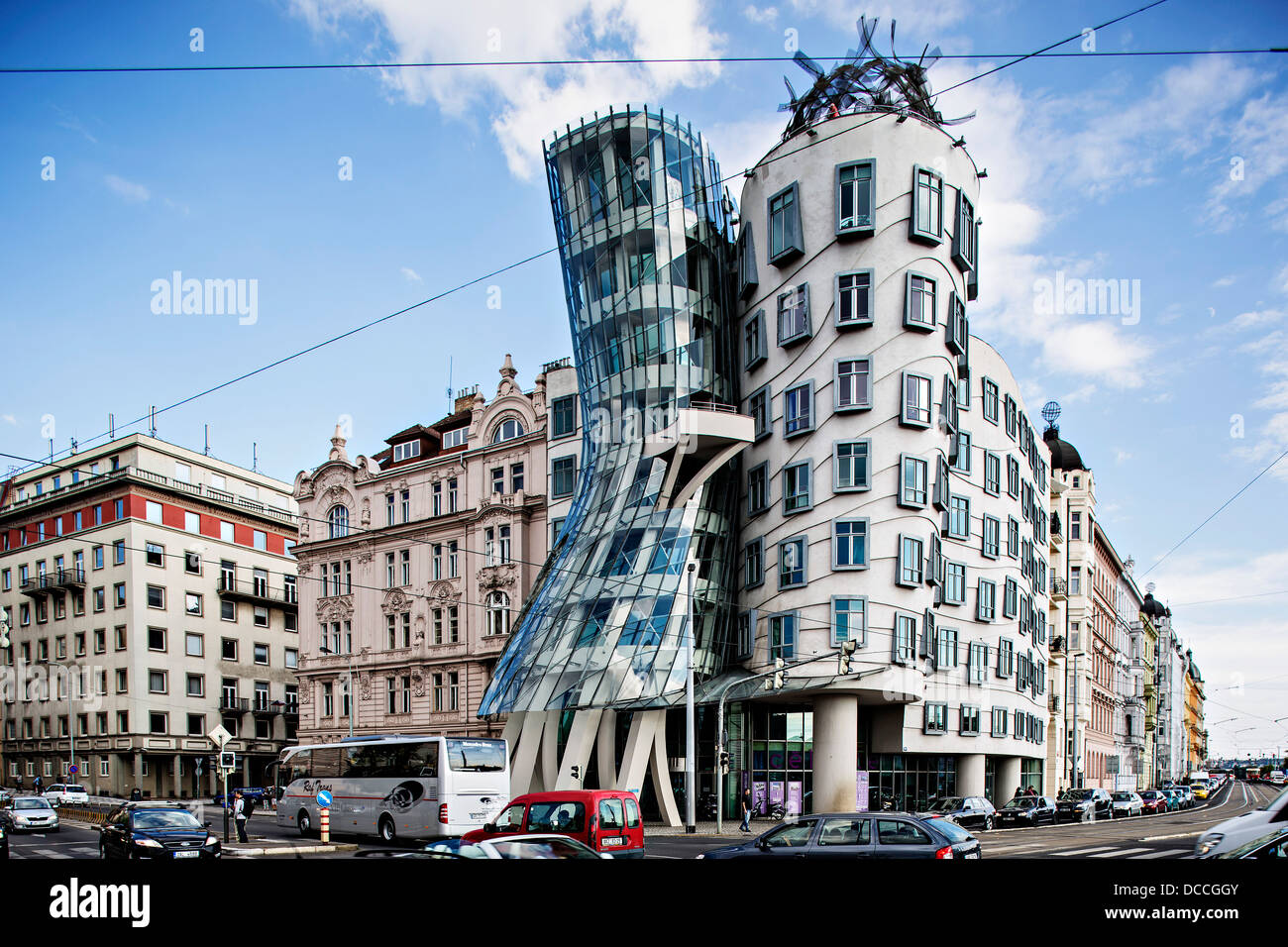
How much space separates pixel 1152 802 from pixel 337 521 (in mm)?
52347

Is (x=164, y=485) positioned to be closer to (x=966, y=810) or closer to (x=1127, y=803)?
(x=966, y=810)

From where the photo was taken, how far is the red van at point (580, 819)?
1956cm

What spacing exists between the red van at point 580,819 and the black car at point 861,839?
3.70 m

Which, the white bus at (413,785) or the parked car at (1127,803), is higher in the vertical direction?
the white bus at (413,785)

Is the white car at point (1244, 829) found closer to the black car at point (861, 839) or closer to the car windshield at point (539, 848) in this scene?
the black car at point (861, 839)

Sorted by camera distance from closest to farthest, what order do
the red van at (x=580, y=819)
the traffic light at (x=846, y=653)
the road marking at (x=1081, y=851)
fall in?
the red van at (x=580, y=819)
the road marking at (x=1081, y=851)
the traffic light at (x=846, y=653)

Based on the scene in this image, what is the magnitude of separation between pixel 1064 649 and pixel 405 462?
46583 mm

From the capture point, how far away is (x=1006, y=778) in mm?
53219

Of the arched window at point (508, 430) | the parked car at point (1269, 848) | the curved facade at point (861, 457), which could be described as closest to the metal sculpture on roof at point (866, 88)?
the curved facade at point (861, 457)

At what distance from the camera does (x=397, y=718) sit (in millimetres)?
61281

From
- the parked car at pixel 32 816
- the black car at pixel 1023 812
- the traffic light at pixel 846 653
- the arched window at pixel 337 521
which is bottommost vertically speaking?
the black car at pixel 1023 812

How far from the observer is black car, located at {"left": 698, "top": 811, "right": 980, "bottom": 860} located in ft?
51.4
